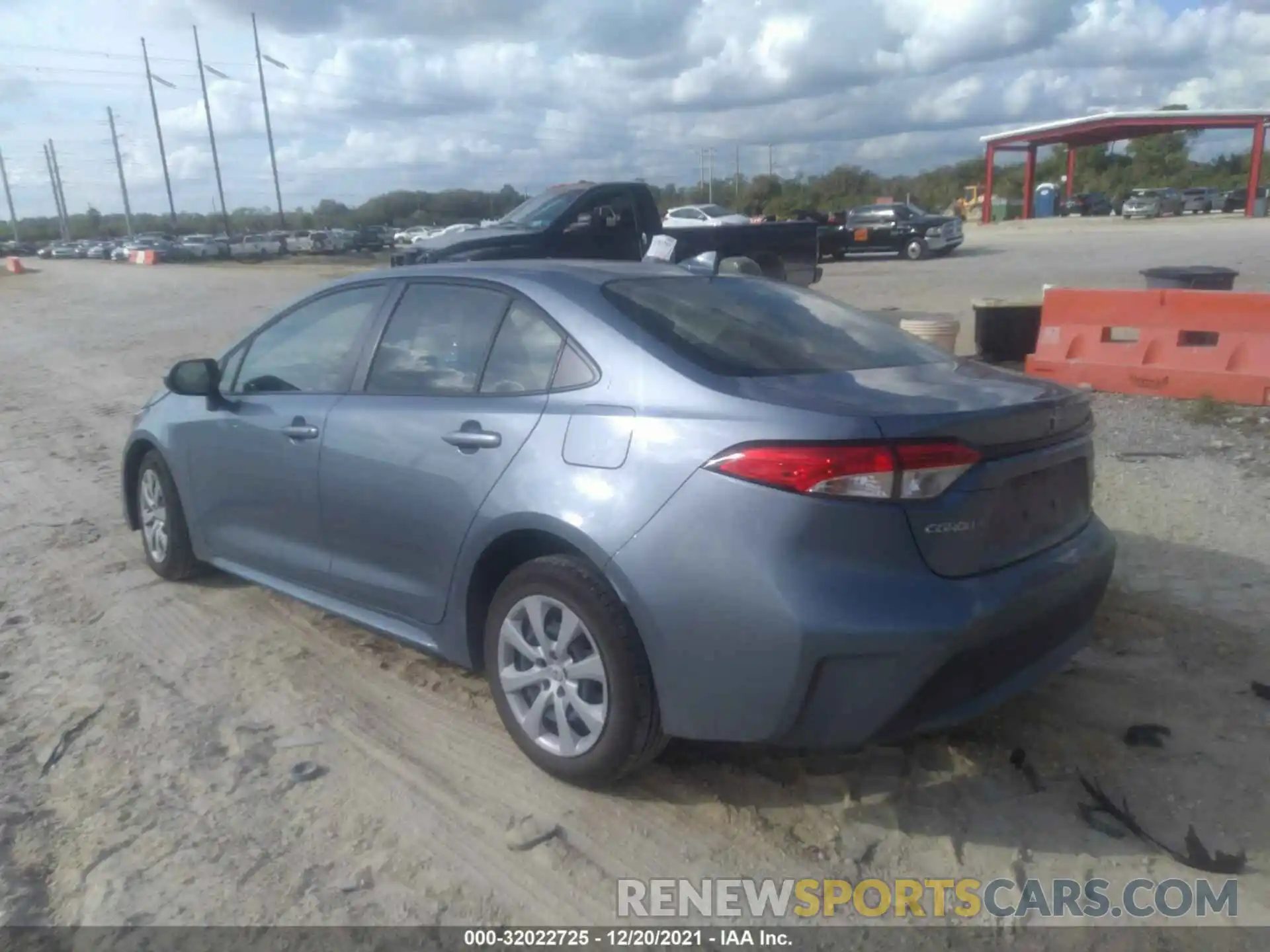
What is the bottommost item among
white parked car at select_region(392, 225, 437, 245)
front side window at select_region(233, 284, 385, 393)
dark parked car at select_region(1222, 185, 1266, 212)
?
dark parked car at select_region(1222, 185, 1266, 212)

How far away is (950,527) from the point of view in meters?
2.92

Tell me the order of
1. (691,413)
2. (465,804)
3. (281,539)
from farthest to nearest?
(281,539), (465,804), (691,413)

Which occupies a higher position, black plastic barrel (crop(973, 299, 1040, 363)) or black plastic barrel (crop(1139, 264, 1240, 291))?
black plastic barrel (crop(1139, 264, 1240, 291))

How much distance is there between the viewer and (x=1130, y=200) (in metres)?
53.5

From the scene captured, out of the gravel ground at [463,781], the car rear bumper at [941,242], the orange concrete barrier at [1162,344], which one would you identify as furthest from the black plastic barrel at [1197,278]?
the car rear bumper at [941,242]

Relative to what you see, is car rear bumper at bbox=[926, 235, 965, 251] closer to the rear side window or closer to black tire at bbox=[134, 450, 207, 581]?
black tire at bbox=[134, 450, 207, 581]

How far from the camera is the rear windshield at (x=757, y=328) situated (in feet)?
11.0

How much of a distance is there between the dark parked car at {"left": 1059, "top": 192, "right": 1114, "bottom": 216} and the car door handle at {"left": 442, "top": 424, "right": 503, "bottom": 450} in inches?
2332

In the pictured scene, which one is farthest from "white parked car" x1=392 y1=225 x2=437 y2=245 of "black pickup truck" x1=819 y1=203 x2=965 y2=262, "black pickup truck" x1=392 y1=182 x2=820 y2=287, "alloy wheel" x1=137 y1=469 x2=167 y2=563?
"alloy wheel" x1=137 y1=469 x2=167 y2=563

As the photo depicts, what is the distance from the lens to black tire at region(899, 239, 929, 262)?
30422 millimetres

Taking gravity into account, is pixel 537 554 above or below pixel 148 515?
above

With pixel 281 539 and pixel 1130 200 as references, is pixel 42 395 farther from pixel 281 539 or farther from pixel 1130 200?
pixel 1130 200

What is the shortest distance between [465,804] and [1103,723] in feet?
7.06

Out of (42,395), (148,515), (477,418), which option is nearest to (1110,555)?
(477,418)
